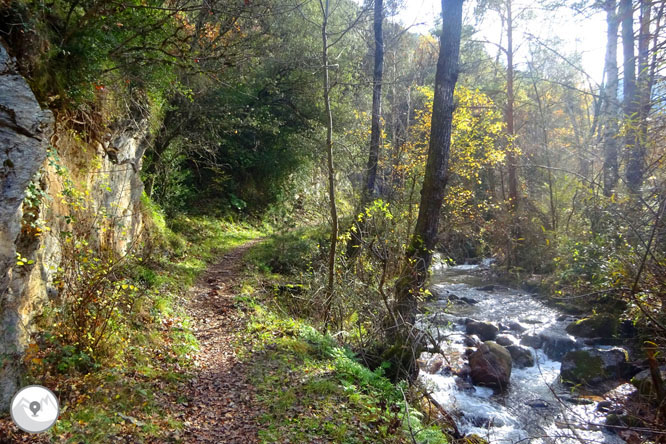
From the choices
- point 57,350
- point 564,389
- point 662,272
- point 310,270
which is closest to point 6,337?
point 57,350

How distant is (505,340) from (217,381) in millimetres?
7136

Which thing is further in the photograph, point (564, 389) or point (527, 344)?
point (527, 344)

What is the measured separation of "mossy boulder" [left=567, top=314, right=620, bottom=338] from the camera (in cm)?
924

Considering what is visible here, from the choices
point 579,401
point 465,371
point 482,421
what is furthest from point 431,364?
point 579,401

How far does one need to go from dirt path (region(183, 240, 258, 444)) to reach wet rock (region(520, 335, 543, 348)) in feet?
22.4

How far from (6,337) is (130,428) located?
1.41 metres

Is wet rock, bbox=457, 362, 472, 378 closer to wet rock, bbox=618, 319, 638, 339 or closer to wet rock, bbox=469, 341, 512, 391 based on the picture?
wet rock, bbox=469, 341, 512, 391

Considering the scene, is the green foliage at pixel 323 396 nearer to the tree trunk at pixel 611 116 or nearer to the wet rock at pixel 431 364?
the wet rock at pixel 431 364

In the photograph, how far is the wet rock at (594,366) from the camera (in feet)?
24.8

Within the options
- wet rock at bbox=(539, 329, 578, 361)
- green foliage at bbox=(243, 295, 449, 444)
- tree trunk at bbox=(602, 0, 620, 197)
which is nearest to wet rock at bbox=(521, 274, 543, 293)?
wet rock at bbox=(539, 329, 578, 361)

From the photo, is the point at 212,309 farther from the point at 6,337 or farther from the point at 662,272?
the point at 662,272

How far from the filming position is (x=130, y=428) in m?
3.86

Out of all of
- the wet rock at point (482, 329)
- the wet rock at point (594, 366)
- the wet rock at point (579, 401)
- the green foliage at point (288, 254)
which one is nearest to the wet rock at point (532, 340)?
the wet rock at point (482, 329)

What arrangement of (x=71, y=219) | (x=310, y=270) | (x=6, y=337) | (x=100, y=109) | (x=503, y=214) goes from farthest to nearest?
(x=503, y=214), (x=310, y=270), (x=100, y=109), (x=71, y=219), (x=6, y=337)
